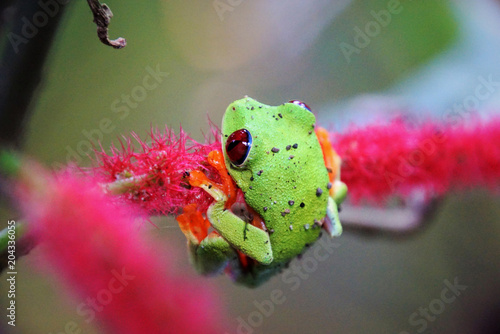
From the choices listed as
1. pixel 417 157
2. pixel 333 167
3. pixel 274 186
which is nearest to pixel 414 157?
pixel 417 157

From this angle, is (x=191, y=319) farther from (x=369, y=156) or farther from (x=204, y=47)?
(x=204, y=47)

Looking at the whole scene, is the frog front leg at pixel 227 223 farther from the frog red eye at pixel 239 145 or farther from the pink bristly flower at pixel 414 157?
the pink bristly flower at pixel 414 157

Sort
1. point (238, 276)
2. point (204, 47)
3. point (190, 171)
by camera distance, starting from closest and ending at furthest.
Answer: point (190, 171)
point (238, 276)
point (204, 47)

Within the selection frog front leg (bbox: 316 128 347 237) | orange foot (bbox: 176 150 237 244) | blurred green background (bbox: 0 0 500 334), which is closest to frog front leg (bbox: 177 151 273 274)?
orange foot (bbox: 176 150 237 244)

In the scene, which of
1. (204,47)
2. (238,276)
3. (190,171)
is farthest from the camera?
(204,47)

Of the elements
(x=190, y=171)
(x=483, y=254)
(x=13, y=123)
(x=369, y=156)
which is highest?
(x=13, y=123)

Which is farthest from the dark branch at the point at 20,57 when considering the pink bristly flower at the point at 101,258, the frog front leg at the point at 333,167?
the frog front leg at the point at 333,167

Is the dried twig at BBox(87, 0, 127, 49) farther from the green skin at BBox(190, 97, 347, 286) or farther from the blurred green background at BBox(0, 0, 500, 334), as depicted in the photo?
the blurred green background at BBox(0, 0, 500, 334)

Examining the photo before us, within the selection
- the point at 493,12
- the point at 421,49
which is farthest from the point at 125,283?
the point at 493,12

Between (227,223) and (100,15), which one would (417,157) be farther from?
(100,15)
